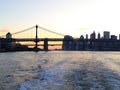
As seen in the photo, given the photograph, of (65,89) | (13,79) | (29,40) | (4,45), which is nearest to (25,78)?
(13,79)

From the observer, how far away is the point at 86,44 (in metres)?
167

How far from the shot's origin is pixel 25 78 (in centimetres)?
2320

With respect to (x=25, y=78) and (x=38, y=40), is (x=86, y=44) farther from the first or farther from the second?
(x=25, y=78)

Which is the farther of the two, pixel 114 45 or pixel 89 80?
pixel 114 45

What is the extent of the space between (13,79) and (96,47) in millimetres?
Answer: 144969

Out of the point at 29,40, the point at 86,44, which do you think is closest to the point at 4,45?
the point at 29,40

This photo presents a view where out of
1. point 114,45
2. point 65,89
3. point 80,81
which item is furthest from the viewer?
point 114,45

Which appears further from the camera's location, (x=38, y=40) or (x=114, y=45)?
(x=114, y=45)

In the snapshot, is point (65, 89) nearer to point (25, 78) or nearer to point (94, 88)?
point (94, 88)

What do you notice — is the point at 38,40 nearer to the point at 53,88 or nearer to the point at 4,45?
the point at 4,45

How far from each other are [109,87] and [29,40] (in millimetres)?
106510

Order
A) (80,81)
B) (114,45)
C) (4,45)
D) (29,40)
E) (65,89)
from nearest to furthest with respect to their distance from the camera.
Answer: (65,89), (80,81), (29,40), (4,45), (114,45)

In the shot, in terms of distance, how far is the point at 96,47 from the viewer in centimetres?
16638

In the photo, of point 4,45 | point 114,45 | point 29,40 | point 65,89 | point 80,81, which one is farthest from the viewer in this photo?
point 114,45
